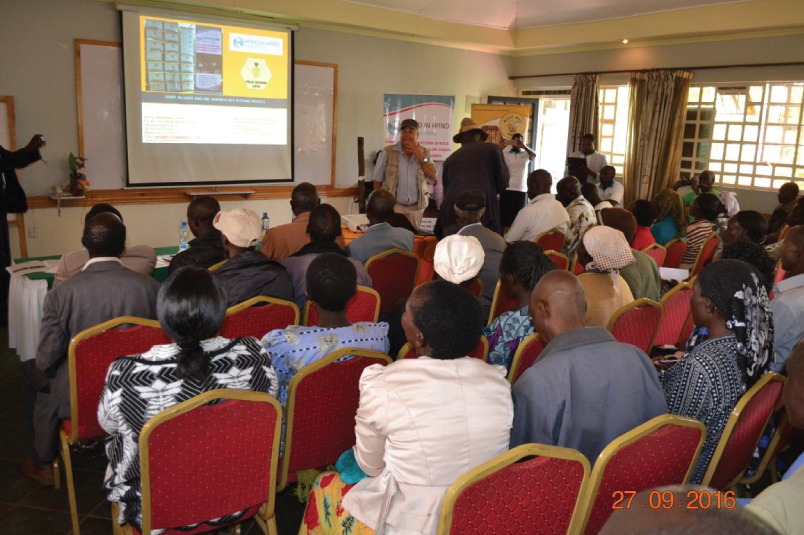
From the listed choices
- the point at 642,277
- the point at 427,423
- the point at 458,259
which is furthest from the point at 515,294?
the point at 427,423

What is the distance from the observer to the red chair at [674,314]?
334 centimetres

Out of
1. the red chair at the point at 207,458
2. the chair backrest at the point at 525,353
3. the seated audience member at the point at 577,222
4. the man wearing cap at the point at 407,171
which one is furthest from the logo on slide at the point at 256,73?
the red chair at the point at 207,458

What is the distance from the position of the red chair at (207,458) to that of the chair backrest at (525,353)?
0.99 m

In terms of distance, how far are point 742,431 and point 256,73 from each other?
24.0ft

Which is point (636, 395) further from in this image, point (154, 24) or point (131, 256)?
point (154, 24)

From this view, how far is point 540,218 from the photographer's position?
17.2ft

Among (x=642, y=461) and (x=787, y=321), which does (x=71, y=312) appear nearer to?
(x=642, y=461)

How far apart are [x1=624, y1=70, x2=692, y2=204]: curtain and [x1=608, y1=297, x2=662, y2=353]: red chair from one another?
7.01 metres

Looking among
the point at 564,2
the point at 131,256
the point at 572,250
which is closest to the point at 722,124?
the point at 564,2

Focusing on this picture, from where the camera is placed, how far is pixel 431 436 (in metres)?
1.62

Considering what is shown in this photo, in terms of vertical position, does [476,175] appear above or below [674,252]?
above

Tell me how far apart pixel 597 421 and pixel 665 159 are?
843cm

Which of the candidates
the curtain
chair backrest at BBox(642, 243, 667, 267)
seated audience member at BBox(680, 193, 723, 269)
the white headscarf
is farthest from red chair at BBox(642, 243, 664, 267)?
the curtain

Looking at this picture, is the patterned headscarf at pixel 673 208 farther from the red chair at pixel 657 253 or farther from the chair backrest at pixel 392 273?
the chair backrest at pixel 392 273
